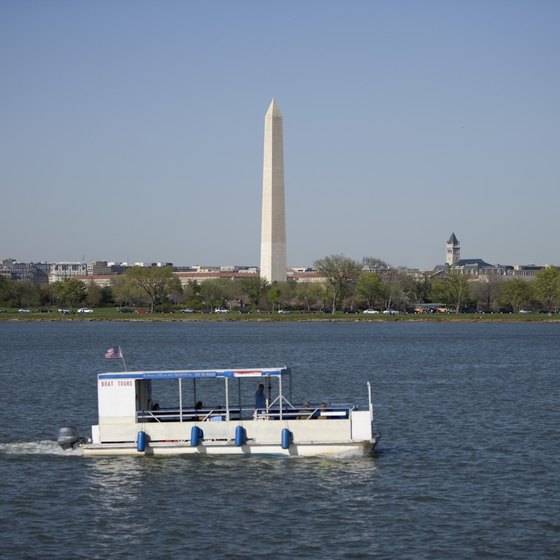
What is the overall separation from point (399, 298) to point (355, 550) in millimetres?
173531

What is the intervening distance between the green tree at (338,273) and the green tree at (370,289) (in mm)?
1817

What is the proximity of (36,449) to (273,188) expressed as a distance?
110 m

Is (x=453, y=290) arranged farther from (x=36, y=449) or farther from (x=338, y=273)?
(x=36, y=449)

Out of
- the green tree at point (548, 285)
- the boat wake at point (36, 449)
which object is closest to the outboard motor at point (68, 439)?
the boat wake at point (36, 449)

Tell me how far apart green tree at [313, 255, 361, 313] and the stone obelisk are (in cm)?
3134

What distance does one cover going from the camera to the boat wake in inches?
1443

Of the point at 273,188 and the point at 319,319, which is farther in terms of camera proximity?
the point at 319,319

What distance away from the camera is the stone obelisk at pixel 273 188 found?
144500mm

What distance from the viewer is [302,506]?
2894 cm

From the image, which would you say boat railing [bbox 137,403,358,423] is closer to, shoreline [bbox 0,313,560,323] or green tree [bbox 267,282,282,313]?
green tree [bbox 267,282,282,313]

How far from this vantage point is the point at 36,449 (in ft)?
124

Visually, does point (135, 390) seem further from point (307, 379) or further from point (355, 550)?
point (307, 379)

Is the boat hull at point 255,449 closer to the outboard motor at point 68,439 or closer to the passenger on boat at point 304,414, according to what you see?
the passenger on boat at point 304,414

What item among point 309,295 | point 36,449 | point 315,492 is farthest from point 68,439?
point 309,295
